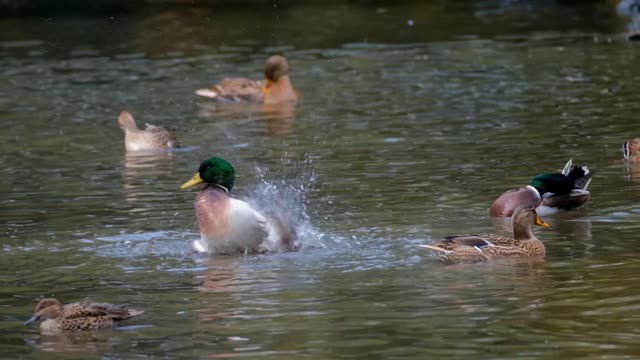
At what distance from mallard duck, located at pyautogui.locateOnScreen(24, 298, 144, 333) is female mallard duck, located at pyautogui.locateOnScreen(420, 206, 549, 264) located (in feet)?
10.3

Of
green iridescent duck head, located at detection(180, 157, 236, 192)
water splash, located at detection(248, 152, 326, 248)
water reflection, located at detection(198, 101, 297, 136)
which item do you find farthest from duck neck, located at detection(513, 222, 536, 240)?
water reflection, located at detection(198, 101, 297, 136)

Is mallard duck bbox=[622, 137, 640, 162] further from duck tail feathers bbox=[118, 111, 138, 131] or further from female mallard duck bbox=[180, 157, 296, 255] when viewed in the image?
duck tail feathers bbox=[118, 111, 138, 131]

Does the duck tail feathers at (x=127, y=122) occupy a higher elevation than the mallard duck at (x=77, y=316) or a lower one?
higher

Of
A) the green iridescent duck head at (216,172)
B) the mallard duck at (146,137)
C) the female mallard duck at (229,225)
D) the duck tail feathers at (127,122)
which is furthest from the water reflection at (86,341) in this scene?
the duck tail feathers at (127,122)

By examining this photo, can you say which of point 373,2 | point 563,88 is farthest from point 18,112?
point 373,2

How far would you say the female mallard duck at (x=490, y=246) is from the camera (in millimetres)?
13570

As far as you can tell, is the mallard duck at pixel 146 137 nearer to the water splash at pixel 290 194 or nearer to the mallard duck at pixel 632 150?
the water splash at pixel 290 194

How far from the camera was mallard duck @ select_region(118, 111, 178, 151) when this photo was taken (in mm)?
21672

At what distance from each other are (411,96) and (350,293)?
1345 centimetres

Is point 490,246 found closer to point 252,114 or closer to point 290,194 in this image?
point 290,194

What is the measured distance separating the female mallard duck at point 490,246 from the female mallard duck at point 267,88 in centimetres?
1262

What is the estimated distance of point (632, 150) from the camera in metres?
18.7

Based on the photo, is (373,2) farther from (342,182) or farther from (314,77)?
(342,182)

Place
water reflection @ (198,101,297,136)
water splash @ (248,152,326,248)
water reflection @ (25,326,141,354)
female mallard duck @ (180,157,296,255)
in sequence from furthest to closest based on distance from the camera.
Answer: water reflection @ (198,101,297,136) → water splash @ (248,152,326,248) → female mallard duck @ (180,157,296,255) → water reflection @ (25,326,141,354)
